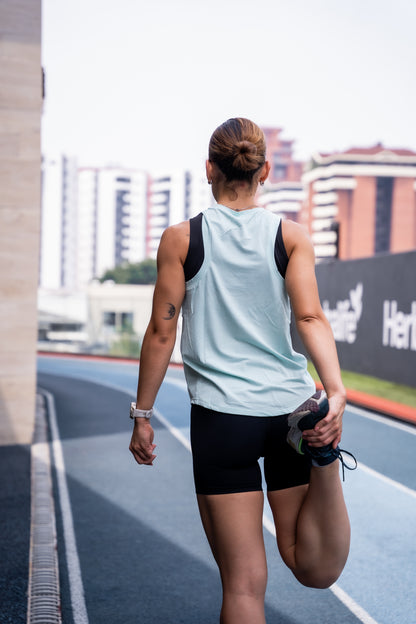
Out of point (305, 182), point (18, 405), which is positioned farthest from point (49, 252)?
point (18, 405)

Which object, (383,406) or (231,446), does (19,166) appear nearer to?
(231,446)

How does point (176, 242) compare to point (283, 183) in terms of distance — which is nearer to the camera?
point (176, 242)

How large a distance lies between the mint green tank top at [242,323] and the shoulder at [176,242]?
6 centimetres

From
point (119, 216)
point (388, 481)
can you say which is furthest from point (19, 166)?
point (119, 216)

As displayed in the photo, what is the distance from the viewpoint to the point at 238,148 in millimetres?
2381

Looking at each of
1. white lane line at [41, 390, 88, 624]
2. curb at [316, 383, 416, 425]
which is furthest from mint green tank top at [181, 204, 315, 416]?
curb at [316, 383, 416, 425]

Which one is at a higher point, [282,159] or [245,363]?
[282,159]

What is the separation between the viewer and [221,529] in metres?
2.29

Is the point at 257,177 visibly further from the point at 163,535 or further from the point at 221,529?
the point at 163,535

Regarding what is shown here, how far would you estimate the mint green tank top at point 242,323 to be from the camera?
7.62ft

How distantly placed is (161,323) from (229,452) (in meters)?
0.45

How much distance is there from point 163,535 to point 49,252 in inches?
7499

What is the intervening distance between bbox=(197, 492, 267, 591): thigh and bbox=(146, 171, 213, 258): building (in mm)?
179561

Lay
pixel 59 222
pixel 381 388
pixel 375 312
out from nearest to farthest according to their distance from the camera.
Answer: pixel 381 388
pixel 375 312
pixel 59 222
